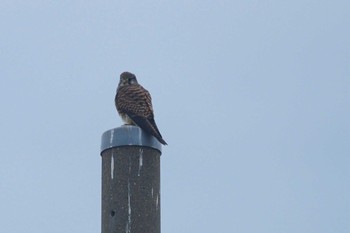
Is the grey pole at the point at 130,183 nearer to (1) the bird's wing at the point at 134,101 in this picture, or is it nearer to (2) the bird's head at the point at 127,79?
(1) the bird's wing at the point at 134,101

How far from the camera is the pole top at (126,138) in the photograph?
671cm

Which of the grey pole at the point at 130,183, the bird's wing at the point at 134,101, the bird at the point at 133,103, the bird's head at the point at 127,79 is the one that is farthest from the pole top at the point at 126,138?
the bird's head at the point at 127,79

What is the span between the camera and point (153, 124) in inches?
296

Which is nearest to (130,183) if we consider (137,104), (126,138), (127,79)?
(126,138)

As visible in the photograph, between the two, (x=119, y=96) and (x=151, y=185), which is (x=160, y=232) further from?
(x=119, y=96)

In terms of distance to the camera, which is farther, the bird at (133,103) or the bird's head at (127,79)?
the bird's head at (127,79)

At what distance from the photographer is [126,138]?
6711mm

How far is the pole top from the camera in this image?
6.71 metres

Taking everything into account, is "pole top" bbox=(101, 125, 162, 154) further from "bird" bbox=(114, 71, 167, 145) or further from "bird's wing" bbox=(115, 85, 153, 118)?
"bird's wing" bbox=(115, 85, 153, 118)

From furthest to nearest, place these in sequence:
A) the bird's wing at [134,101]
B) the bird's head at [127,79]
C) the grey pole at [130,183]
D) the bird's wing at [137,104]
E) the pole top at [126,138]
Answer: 1. the bird's head at [127,79]
2. the bird's wing at [134,101]
3. the bird's wing at [137,104]
4. the pole top at [126,138]
5. the grey pole at [130,183]

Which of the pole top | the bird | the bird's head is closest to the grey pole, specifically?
the pole top

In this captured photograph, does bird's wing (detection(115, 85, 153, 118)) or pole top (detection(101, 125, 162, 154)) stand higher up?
bird's wing (detection(115, 85, 153, 118))

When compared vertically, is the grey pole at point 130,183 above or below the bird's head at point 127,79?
below

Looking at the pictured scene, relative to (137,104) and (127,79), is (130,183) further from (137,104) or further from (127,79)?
(127,79)
